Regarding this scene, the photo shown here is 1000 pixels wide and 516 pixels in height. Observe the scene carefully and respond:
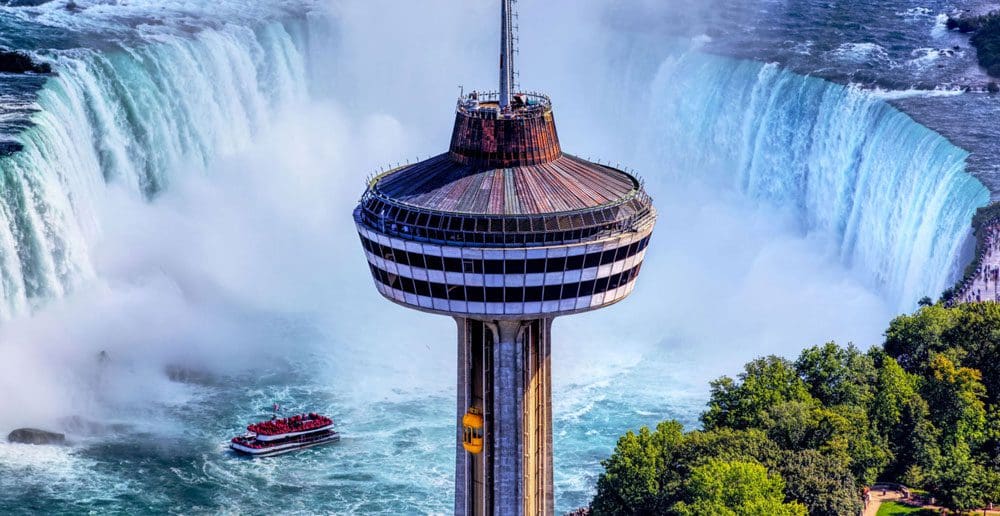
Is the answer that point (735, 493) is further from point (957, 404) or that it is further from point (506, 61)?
point (506, 61)

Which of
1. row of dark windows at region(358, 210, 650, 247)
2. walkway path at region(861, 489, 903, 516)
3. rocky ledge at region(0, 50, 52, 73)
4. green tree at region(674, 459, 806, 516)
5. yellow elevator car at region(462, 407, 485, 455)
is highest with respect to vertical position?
row of dark windows at region(358, 210, 650, 247)

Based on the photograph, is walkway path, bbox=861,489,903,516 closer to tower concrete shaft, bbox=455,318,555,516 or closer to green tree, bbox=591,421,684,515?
green tree, bbox=591,421,684,515

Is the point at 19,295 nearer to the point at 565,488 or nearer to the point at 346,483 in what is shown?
the point at 346,483

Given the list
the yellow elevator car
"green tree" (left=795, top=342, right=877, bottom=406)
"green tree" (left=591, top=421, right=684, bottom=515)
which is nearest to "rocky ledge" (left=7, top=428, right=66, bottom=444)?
"green tree" (left=591, top=421, right=684, bottom=515)

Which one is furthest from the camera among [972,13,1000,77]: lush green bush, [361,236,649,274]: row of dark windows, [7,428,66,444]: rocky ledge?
[972,13,1000,77]: lush green bush

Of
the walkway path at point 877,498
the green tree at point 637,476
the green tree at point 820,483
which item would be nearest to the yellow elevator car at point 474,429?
the green tree at point 637,476

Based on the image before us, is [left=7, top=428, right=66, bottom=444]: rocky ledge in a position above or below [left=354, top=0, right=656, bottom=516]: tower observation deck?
below

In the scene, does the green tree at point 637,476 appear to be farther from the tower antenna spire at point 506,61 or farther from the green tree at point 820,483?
the tower antenna spire at point 506,61

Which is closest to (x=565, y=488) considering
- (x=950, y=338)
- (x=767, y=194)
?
(x=950, y=338)
